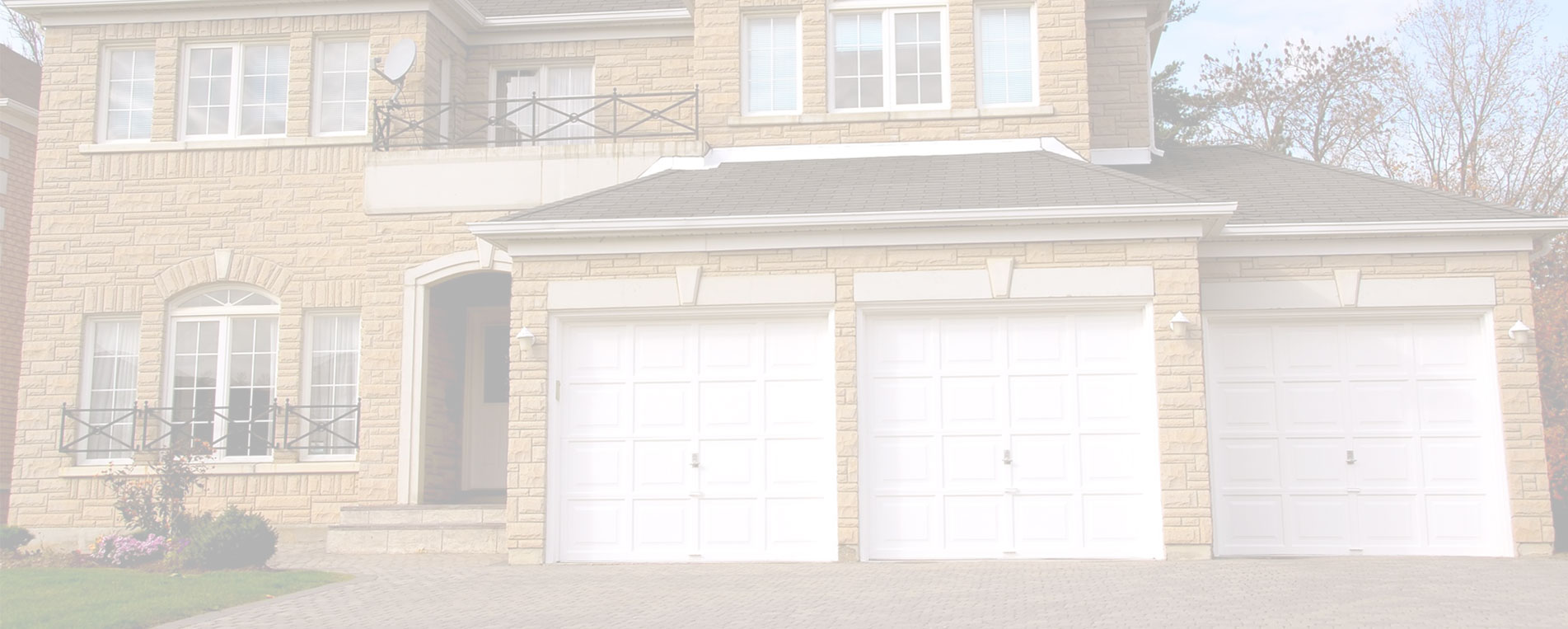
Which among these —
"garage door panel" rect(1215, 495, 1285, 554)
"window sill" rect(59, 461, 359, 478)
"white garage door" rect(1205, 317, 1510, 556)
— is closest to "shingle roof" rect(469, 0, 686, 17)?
"window sill" rect(59, 461, 359, 478)

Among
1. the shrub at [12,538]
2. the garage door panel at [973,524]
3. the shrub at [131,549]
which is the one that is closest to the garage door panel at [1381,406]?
the garage door panel at [973,524]

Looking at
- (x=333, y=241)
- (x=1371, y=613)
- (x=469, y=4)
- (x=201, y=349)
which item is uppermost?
(x=469, y=4)

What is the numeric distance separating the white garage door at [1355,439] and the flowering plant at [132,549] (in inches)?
390

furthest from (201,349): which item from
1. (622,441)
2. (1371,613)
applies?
(1371,613)

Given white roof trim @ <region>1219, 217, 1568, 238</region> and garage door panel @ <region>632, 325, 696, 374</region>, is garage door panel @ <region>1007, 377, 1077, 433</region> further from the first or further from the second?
garage door panel @ <region>632, 325, 696, 374</region>

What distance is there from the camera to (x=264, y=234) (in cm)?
1612

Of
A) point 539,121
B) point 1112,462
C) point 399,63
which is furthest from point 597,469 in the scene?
point 539,121

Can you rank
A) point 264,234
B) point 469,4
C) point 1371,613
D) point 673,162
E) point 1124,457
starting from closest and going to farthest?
point 1371,613 < point 1124,457 < point 673,162 < point 264,234 < point 469,4

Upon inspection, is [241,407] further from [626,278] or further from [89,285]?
[626,278]

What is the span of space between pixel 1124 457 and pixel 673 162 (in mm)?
5956

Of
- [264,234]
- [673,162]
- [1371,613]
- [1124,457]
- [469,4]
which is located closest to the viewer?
[1371,613]

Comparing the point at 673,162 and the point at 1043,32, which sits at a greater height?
the point at 1043,32

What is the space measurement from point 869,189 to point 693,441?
301cm

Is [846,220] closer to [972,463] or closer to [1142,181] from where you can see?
[972,463]
